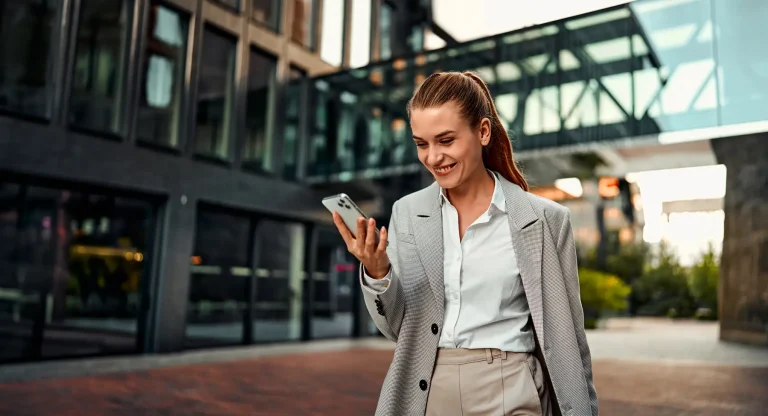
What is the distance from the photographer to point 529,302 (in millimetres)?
1741

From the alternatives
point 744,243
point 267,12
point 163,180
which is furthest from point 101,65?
point 744,243

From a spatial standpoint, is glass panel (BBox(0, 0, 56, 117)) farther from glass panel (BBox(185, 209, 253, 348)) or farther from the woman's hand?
the woman's hand

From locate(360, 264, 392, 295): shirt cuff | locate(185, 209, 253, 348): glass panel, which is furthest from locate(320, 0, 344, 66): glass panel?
locate(360, 264, 392, 295): shirt cuff

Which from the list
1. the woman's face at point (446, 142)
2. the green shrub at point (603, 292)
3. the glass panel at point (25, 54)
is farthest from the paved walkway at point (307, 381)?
the woman's face at point (446, 142)

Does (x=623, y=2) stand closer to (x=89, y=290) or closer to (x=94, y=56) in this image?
(x=94, y=56)

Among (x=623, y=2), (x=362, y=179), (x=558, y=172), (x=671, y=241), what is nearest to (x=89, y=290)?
(x=362, y=179)

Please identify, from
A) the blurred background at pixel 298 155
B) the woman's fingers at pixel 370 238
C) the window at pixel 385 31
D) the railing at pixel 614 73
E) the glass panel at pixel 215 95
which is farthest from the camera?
the window at pixel 385 31

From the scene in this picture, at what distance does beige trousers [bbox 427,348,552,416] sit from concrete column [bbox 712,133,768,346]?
36.0 feet

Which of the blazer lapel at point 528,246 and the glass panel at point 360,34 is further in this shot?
the glass panel at point 360,34

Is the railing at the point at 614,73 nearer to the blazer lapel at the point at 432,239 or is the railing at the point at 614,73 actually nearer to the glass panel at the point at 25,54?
the glass panel at the point at 25,54

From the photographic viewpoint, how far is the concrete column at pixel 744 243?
11.1m

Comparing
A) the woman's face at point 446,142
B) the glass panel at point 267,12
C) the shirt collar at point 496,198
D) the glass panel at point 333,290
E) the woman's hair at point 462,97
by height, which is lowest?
the glass panel at point 333,290

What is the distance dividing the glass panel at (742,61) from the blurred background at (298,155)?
0.11 feet

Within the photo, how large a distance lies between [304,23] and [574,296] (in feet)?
48.2
